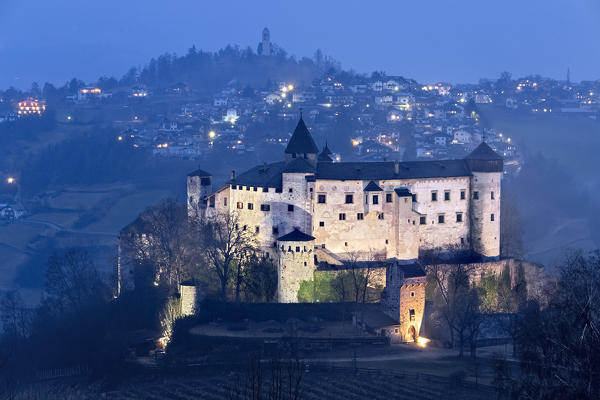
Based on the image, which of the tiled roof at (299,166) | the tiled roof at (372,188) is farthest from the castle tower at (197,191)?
the tiled roof at (372,188)

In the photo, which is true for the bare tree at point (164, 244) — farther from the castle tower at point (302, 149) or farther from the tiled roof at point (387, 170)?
the tiled roof at point (387, 170)

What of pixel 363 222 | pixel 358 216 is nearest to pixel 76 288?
pixel 358 216

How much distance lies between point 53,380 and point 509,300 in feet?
90.7

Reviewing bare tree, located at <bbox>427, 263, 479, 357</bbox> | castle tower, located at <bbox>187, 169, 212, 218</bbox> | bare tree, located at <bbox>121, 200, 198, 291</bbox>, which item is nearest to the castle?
castle tower, located at <bbox>187, 169, 212, 218</bbox>

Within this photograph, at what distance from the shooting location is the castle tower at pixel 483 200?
67062mm

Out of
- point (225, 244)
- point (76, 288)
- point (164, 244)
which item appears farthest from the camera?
point (76, 288)

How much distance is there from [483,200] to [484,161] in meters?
2.61

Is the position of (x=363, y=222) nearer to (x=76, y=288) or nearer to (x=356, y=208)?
(x=356, y=208)

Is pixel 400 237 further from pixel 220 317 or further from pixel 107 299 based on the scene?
pixel 107 299

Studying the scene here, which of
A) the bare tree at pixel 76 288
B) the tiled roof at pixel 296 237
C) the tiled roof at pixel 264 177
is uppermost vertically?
the tiled roof at pixel 264 177

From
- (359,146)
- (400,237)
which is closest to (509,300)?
(400,237)

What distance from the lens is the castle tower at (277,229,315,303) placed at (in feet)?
191

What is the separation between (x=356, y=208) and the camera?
6312 cm

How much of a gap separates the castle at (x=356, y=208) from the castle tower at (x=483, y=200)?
7cm
